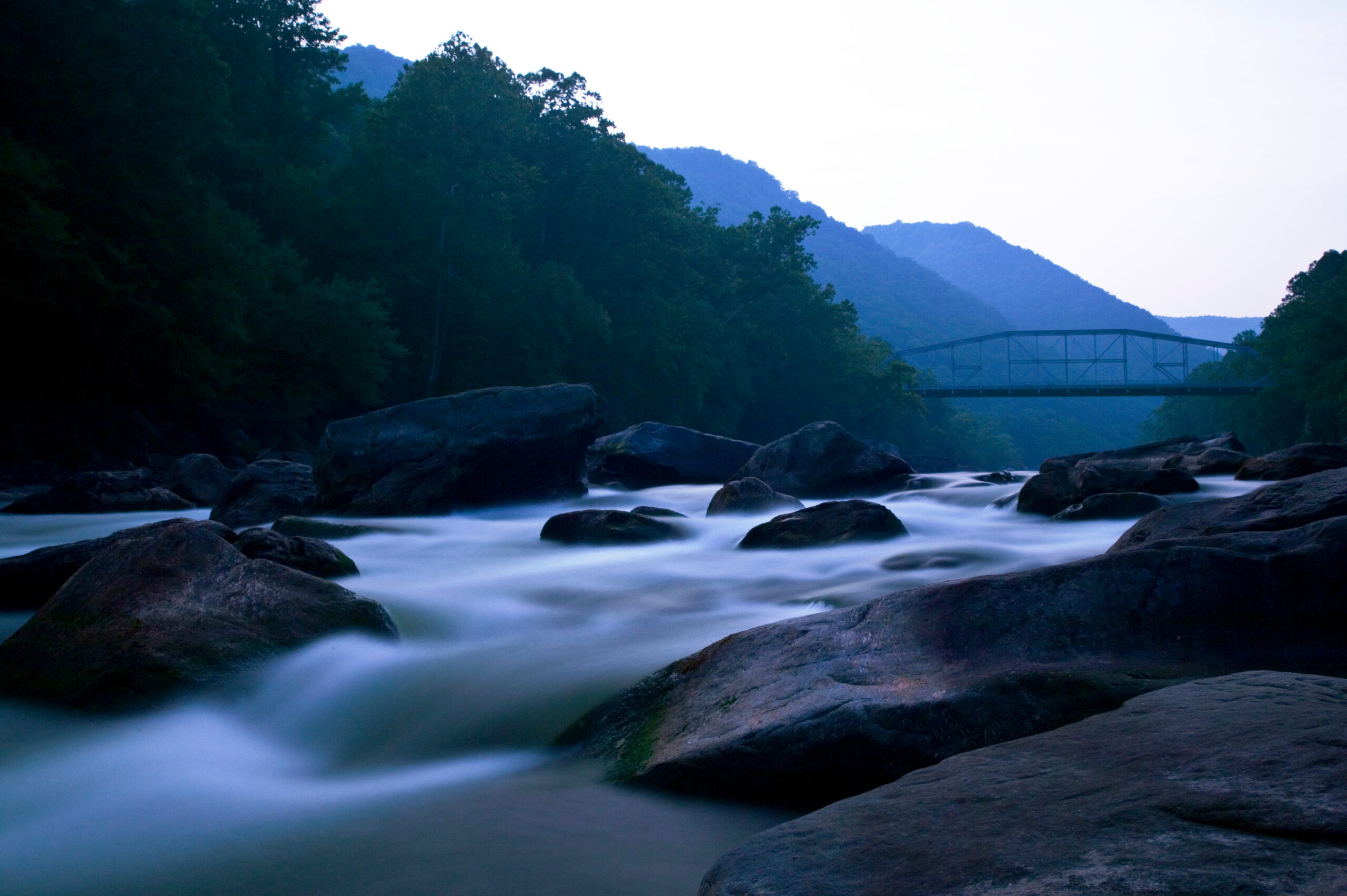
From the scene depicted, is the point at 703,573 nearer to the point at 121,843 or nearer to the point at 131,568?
the point at 131,568

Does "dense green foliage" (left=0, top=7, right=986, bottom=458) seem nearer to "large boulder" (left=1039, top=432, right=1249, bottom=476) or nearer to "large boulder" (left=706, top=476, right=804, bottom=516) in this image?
"large boulder" (left=706, top=476, right=804, bottom=516)

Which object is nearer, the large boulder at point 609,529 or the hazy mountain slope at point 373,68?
the large boulder at point 609,529

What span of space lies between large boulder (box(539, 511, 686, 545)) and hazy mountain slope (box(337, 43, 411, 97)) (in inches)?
3946

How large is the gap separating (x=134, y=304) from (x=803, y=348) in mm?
40226

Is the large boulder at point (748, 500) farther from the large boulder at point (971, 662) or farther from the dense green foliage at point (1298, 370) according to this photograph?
the dense green foliage at point (1298, 370)

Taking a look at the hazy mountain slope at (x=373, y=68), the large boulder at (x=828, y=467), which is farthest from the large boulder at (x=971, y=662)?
the hazy mountain slope at (x=373, y=68)

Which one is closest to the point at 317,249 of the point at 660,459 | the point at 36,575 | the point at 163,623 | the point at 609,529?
the point at 660,459

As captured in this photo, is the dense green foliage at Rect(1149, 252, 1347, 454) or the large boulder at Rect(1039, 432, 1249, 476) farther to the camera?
the dense green foliage at Rect(1149, 252, 1347, 454)

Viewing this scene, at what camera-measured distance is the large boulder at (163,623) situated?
13.9ft

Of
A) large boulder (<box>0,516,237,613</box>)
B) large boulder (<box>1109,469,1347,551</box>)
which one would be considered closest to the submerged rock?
large boulder (<box>1109,469,1347,551</box>)

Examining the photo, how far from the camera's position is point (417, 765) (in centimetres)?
389

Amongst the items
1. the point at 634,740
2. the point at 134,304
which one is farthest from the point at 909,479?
the point at 134,304

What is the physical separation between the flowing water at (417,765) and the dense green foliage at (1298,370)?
37.6 m

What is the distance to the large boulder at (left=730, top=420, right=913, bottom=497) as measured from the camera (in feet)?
48.9
